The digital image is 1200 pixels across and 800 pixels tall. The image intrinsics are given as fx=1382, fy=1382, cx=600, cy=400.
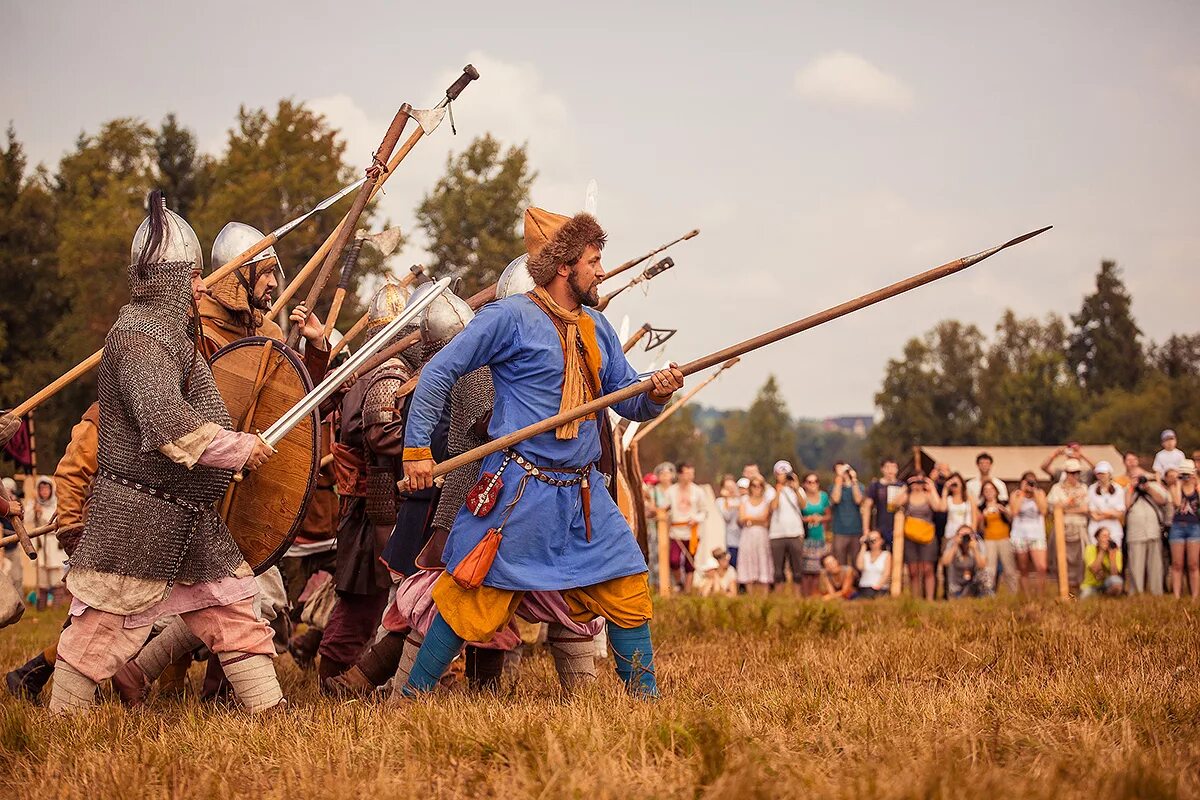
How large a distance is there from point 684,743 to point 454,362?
69.8 inches

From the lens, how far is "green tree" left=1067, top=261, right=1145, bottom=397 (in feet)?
211

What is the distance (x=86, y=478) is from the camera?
18.3 ft

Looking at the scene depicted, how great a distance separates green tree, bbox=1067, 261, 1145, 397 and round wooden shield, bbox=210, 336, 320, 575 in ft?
208

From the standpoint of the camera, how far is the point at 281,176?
3027cm

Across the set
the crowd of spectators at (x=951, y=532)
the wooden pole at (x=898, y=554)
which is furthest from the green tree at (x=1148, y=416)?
the wooden pole at (x=898, y=554)

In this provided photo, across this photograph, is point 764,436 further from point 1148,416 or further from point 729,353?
point 729,353

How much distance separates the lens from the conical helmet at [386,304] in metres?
6.86

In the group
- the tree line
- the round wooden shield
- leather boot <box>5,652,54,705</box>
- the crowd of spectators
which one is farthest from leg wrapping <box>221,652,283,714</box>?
the tree line

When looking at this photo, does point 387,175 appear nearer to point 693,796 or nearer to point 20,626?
point 693,796

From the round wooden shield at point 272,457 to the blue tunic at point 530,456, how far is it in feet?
1.73

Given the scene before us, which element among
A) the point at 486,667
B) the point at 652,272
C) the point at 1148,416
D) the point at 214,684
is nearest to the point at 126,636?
the point at 214,684

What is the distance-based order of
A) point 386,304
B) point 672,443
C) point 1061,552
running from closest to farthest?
point 386,304
point 1061,552
point 672,443

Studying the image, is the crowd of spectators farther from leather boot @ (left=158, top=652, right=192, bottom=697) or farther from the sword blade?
the sword blade

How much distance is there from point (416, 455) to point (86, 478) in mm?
1596
